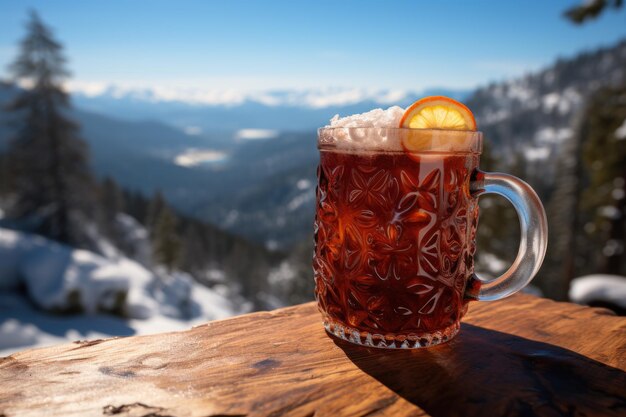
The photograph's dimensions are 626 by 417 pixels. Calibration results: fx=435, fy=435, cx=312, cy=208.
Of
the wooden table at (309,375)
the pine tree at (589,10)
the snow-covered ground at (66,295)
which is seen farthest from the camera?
the snow-covered ground at (66,295)

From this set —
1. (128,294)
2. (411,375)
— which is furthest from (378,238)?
(128,294)

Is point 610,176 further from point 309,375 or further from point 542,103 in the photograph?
point 542,103

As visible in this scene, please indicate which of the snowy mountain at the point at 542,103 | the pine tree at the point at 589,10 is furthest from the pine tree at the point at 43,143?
the snowy mountain at the point at 542,103

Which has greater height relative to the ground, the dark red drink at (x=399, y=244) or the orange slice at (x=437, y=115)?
the orange slice at (x=437, y=115)

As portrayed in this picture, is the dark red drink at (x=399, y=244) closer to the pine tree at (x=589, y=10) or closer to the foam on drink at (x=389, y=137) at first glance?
the foam on drink at (x=389, y=137)

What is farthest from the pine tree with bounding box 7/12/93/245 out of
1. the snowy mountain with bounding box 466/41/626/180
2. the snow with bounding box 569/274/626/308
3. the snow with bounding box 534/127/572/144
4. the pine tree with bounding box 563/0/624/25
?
the snow with bounding box 534/127/572/144

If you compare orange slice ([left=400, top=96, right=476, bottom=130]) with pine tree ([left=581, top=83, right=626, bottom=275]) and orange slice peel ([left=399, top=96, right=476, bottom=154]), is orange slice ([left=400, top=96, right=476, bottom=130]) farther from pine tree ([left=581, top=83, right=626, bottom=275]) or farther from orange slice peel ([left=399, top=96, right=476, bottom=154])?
pine tree ([left=581, top=83, right=626, bottom=275])

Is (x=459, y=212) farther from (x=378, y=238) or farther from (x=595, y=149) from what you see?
(x=595, y=149)
